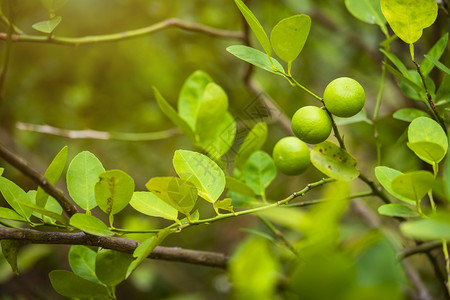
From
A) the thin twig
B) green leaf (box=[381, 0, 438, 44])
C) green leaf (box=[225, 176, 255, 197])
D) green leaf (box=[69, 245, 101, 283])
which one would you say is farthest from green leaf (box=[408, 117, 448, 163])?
the thin twig

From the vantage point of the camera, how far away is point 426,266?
4.61 feet

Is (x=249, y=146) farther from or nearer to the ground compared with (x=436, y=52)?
nearer to the ground

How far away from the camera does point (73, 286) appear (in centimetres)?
50

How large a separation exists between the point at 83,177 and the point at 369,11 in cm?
51

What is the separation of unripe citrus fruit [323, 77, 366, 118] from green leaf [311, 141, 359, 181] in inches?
2.4

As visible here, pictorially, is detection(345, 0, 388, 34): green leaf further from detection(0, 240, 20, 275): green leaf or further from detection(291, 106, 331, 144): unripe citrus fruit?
detection(0, 240, 20, 275): green leaf

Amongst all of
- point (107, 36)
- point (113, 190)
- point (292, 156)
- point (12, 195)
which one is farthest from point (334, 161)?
point (107, 36)

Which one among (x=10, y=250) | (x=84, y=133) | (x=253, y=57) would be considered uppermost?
(x=253, y=57)

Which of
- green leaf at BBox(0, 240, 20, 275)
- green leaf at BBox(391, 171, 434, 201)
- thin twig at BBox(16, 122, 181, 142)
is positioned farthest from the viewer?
thin twig at BBox(16, 122, 181, 142)

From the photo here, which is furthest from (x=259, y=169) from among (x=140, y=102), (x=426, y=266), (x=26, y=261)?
(x=426, y=266)

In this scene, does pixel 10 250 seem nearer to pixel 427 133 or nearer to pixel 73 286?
pixel 73 286

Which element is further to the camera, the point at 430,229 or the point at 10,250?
the point at 10,250

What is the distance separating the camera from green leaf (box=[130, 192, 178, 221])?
1.58 ft

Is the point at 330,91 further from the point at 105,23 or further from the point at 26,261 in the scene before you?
the point at 105,23
